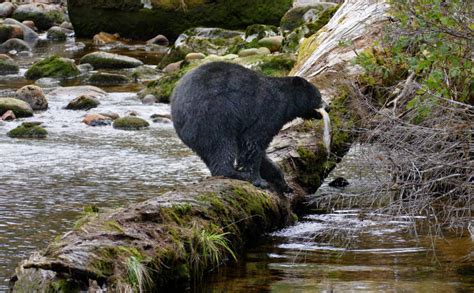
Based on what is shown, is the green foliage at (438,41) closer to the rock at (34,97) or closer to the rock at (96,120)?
the rock at (96,120)

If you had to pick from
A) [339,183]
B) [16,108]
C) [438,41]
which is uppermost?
[438,41]

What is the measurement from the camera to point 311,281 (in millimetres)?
6328

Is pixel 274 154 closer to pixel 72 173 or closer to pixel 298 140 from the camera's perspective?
pixel 298 140

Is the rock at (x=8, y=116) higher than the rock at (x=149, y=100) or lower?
higher

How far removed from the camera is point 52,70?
1883cm

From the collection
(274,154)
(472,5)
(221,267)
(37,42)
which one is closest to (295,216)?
(274,154)

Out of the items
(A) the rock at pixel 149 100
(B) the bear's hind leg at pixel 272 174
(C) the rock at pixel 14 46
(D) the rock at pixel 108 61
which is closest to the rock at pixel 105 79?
(D) the rock at pixel 108 61

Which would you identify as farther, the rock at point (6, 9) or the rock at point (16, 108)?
the rock at point (6, 9)

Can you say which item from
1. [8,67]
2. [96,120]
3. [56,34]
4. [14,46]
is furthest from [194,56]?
[56,34]

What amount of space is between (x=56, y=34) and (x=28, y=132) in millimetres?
13932

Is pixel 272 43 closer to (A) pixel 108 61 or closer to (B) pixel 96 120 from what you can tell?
(A) pixel 108 61

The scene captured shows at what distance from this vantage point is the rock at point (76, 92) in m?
16.4

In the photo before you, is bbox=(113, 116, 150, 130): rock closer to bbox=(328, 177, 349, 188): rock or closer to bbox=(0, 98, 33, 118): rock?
bbox=(0, 98, 33, 118): rock

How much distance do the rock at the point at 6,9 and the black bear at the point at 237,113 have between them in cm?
2260
